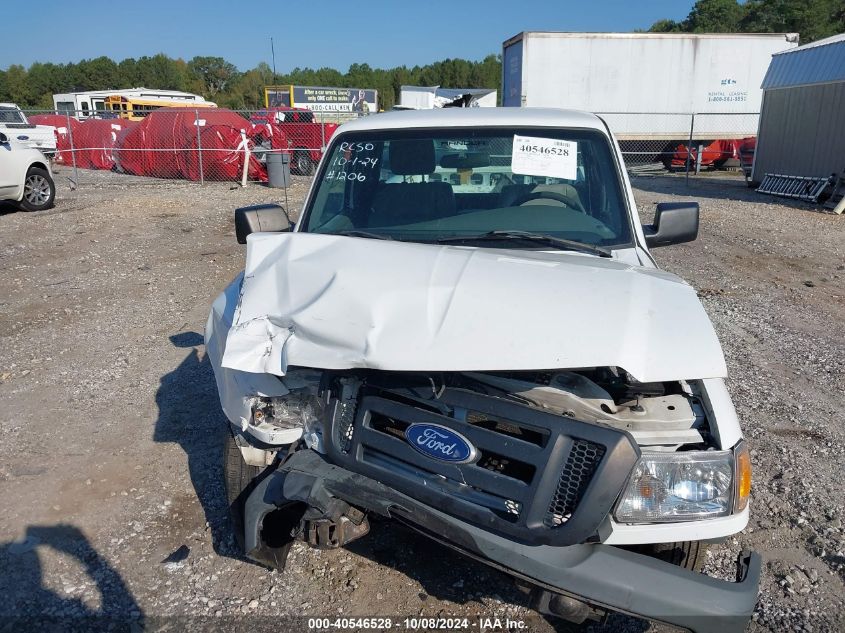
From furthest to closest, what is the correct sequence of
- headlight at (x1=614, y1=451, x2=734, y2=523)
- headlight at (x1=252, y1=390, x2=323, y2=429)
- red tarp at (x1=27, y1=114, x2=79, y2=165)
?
red tarp at (x1=27, y1=114, x2=79, y2=165)
headlight at (x1=252, y1=390, x2=323, y2=429)
headlight at (x1=614, y1=451, x2=734, y2=523)

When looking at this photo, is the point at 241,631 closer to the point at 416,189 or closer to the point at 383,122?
the point at 416,189

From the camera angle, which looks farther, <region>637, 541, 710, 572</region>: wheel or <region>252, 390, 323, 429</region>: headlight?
<region>252, 390, 323, 429</region>: headlight

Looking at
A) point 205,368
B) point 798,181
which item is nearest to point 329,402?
point 205,368

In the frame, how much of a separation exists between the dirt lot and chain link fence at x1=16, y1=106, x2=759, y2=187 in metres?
10.6

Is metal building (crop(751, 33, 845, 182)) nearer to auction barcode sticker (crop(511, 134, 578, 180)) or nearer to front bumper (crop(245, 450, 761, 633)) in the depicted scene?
auction barcode sticker (crop(511, 134, 578, 180))

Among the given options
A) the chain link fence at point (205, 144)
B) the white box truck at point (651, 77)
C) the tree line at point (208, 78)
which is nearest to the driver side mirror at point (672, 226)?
the chain link fence at point (205, 144)

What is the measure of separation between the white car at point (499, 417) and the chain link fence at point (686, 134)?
22001 mm

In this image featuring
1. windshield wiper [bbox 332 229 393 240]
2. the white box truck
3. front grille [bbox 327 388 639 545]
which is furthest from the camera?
the white box truck

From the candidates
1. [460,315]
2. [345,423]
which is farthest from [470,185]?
[345,423]

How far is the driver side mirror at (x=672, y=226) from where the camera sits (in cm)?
372

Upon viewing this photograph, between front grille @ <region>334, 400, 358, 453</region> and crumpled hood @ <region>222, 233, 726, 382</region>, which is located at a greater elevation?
crumpled hood @ <region>222, 233, 726, 382</region>

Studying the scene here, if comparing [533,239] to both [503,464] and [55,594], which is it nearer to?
[503,464]

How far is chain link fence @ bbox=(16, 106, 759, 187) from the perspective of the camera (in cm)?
1936

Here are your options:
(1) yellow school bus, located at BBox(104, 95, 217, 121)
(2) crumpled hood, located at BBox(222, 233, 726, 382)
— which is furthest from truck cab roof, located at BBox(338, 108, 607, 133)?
(1) yellow school bus, located at BBox(104, 95, 217, 121)
